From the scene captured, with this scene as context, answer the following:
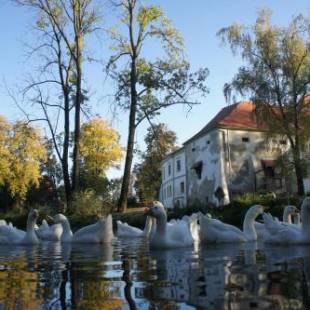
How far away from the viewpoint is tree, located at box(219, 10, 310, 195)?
115 ft

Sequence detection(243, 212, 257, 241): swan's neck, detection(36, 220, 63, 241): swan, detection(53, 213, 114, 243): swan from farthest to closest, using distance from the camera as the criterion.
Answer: detection(36, 220, 63, 241): swan → detection(53, 213, 114, 243): swan → detection(243, 212, 257, 241): swan's neck

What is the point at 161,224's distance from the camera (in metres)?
9.52

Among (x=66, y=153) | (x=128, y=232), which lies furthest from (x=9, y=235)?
(x=66, y=153)

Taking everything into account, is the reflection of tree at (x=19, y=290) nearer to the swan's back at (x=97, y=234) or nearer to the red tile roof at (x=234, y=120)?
the swan's back at (x=97, y=234)

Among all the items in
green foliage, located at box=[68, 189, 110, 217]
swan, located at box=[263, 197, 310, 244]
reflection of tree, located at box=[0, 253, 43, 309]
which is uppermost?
green foliage, located at box=[68, 189, 110, 217]

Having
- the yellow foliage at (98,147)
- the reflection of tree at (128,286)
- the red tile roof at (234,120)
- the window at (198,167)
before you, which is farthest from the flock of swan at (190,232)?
the yellow foliage at (98,147)

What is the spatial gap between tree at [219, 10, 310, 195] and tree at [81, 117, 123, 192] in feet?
97.9

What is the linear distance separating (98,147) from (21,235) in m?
49.7

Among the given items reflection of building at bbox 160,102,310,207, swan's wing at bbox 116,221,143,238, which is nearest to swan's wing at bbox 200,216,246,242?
swan's wing at bbox 116,221,143,238

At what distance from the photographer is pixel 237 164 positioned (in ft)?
163

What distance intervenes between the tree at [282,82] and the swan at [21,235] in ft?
77.7

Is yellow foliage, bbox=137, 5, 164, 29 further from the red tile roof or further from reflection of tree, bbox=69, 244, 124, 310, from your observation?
reflection of tree, bbox=69, 244, 124, 310

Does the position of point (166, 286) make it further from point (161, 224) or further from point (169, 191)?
point (169, 191)

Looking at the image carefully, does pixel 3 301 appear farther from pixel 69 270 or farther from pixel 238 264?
pixel 238 264
